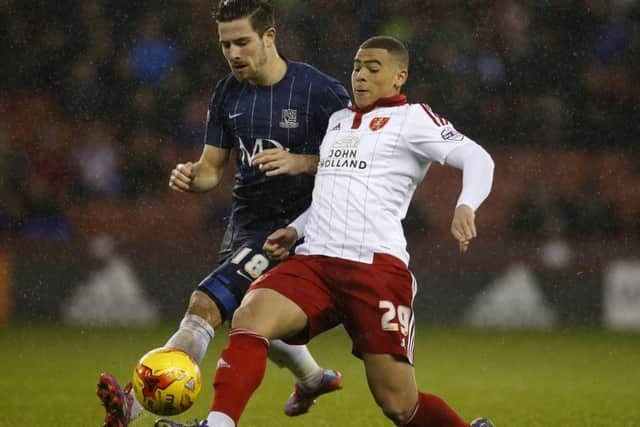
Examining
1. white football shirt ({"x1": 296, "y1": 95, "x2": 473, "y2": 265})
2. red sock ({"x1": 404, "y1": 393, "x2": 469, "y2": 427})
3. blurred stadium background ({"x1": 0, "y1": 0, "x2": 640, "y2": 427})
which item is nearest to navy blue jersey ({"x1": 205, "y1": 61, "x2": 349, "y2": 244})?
white football shirt ({"x1": 296, "y1": 95, "x2": 473, "y2": 265})

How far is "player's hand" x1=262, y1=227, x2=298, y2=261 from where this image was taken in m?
4.41

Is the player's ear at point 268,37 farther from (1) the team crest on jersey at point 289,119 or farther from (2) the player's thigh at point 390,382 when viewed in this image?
(2) the player's thigh at point 390,382

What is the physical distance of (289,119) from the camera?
4734mm

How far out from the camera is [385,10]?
1200 centimetres

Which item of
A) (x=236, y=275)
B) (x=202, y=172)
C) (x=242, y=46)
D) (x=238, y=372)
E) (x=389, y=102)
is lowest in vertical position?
(x=238, y=372)

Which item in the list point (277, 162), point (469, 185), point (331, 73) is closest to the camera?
point (469, 185)

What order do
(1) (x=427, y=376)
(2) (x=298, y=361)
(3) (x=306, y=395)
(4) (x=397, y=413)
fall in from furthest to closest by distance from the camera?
(1) (x=427, y=376) < (3) (x=306, y=395) < (2) (x=298, y=361) < (4) (x=397, y=413)

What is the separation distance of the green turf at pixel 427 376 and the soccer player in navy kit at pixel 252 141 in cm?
101

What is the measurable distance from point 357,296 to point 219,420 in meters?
0.68

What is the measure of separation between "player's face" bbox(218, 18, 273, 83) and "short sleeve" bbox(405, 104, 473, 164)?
763 millimetres

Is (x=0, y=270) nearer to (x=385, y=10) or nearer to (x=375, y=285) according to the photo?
(x=385, y=10)

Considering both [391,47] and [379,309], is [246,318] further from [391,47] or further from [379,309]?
[391,47]

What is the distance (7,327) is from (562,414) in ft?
17.6

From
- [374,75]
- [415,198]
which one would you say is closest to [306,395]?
[374,75]
